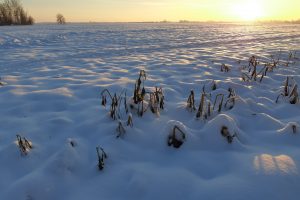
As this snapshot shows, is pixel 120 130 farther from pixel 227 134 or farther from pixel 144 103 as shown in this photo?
pixel 227 134

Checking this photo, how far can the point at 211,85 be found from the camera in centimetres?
503

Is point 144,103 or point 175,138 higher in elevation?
point 144,103

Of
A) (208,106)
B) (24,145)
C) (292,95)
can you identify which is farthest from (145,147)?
(292,95)

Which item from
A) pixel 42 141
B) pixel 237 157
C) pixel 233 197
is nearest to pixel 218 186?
pixel 233 197

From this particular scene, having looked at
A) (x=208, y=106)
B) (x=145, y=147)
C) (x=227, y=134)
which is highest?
(x=208, y=106)

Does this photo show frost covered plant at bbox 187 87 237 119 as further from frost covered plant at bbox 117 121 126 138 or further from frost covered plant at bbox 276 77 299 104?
frost covered plant at bbox 117 121 126 138

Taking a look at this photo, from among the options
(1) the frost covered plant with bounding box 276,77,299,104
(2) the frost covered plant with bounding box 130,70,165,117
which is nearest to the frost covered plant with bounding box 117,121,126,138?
(2) the frost covered plant with bounding box 130,70,165,117

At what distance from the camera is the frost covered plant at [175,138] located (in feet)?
10.0

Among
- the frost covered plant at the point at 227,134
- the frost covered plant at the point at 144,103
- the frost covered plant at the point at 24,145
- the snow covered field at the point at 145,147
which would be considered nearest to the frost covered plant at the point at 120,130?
the snow covered field at the point at 145,147

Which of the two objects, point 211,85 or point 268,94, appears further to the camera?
point 211,85

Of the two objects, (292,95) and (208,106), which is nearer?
(208,106)

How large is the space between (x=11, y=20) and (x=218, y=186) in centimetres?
4669

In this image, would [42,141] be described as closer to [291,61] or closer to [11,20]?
[291,61]

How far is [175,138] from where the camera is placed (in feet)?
10.1
